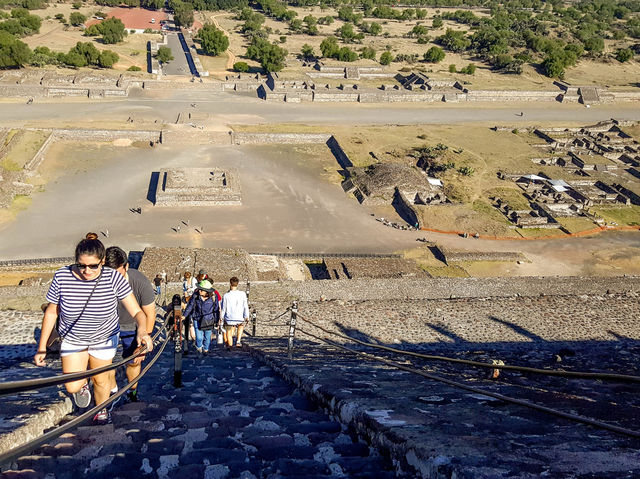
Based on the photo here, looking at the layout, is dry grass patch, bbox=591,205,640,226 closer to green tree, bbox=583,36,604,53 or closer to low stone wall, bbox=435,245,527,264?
low stone wall, bbox=435,245,527,264

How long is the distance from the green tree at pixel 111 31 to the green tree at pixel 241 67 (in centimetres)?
1269

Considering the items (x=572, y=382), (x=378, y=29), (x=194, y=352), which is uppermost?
(x=378, y=29)

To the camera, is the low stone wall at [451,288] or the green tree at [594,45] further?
the green tree at [594,45]

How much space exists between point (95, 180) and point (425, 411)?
2316 cm

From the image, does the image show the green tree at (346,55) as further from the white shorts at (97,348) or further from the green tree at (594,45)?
the white shorts at (97,348)

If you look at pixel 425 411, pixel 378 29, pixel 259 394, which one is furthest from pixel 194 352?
pixel 378 29

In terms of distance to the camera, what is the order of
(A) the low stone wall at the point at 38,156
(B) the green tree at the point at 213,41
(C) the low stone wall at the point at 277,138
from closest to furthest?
1. (A) the low stone wall at the point at 38,156
2. (C) the low stone wall at the point at 277,138
3. (B) the green tree at the point at 213,41

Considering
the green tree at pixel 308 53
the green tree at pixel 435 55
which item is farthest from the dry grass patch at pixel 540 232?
the green tree at pixel 435 55

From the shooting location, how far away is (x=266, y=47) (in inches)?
1603

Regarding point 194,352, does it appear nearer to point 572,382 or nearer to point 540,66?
point 572,382

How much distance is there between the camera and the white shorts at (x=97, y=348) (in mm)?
4363

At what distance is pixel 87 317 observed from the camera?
A: 4.30 m

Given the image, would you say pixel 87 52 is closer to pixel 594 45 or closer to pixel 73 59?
pixel 73 59

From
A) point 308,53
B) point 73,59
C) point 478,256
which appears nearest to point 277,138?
point 478,256
